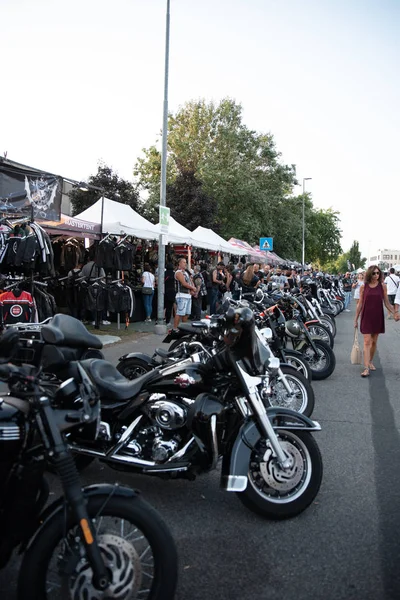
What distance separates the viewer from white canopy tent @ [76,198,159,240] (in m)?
12.5

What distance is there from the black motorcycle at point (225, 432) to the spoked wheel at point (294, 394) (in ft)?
6.03

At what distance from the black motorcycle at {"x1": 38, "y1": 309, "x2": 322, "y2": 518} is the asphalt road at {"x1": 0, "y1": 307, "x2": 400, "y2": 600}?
0.23m

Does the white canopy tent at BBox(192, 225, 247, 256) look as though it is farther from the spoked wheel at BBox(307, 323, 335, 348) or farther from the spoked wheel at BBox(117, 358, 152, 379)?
the spoked wheel at BBox(117, 358, 152, 379)

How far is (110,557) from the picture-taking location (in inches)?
85.4

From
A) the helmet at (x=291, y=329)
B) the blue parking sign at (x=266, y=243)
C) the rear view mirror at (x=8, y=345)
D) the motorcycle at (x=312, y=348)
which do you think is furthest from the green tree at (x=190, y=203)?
the rear view mirror at (x=8, y=345)

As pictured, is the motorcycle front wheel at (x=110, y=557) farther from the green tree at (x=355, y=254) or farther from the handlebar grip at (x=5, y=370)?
the green tree at (x=355, y=254)

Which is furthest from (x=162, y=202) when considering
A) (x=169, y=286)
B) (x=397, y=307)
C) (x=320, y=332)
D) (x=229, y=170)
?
(x=229, y=170)

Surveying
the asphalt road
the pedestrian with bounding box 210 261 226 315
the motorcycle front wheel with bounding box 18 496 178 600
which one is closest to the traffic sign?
the pedestrian with bounding box 210 261 226 315

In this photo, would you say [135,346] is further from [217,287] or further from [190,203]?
[190,203]

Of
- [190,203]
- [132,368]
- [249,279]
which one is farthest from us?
[190,203]

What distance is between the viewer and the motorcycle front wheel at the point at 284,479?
11.0ft

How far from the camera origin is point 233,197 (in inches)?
1459

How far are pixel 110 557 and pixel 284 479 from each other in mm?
1527

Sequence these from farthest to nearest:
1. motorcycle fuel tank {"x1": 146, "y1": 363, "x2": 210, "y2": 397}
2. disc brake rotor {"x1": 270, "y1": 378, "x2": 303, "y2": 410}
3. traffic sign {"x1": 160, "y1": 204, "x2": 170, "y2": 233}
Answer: traffic sign {"x1": 160, "y1": 204, "x2": 170, "y2": 233}, disc brake rotor {"x1": 270, "y1": 378, "x2": 303, "y2": 410}, motorcycle fuel tank {"x1": 146, "y1": 363, "x2": 210, "y2": 397}
